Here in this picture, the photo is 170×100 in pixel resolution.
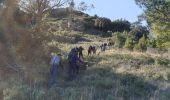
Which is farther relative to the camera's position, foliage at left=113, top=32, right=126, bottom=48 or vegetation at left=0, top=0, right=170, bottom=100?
foliage at left=113, top=32, right=126, bottom=48

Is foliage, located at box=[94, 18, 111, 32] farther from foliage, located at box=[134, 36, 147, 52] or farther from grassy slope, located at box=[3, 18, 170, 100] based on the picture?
grassy slope, located at box=[3, 18, 170, 100]

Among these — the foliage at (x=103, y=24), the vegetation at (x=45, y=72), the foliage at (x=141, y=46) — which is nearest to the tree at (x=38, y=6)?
the vegetation at (x=45, y=72)

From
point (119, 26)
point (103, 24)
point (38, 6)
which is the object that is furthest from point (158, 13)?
point (119, 26)

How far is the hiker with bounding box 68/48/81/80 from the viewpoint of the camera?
26844mm

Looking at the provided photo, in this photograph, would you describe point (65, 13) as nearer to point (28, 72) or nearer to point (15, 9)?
point (15, 9)

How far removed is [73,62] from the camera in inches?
1066

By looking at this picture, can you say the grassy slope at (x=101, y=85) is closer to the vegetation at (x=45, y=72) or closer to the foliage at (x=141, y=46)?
the vegetation at (x=45, y=72)

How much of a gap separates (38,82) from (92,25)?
247ft

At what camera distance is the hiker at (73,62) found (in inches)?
1057

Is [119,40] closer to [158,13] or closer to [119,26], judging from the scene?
[158,13]

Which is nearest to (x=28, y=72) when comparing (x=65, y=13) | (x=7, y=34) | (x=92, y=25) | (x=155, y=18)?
(x=7, y=34)

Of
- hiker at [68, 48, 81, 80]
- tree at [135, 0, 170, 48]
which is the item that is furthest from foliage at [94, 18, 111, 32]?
hiker at [68, 48, 81, 80]

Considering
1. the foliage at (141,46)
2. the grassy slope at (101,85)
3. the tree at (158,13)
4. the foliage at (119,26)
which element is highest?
the tree at (158,13)

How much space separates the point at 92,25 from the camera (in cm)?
9888
